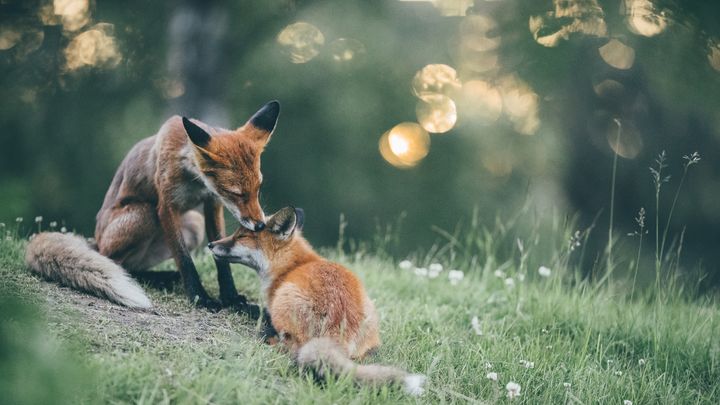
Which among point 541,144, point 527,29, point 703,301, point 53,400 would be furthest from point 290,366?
point 541,144

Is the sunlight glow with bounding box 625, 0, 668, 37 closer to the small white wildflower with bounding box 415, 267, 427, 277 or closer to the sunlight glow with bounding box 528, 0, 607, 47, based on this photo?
the sunlight glow with bounding box 528, 0, 607, 47

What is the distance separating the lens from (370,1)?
271 inches

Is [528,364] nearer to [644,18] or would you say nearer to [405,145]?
[644,18]

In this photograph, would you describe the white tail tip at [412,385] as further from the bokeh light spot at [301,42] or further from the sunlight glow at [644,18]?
the bokeh light spot at [301,42]

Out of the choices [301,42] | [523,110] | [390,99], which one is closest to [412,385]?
[301,42]

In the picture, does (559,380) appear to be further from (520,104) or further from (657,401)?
(520,104)

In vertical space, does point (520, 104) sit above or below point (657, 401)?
above

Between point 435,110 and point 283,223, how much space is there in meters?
5.83

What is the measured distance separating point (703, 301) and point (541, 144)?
4.21 m

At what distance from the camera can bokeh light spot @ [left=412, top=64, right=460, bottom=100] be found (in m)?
8.83

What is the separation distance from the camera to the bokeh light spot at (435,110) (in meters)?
8.92

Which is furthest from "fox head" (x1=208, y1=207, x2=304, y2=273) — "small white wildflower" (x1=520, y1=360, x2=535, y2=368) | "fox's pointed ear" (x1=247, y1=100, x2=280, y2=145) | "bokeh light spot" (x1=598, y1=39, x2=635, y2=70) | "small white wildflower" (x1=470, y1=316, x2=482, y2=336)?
"bokeh light spot" (x1=598, y1=39, x2=635, y2=70)

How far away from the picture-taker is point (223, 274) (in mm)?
4102

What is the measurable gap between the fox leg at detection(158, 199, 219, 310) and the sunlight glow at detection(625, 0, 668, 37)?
375 centimetres
